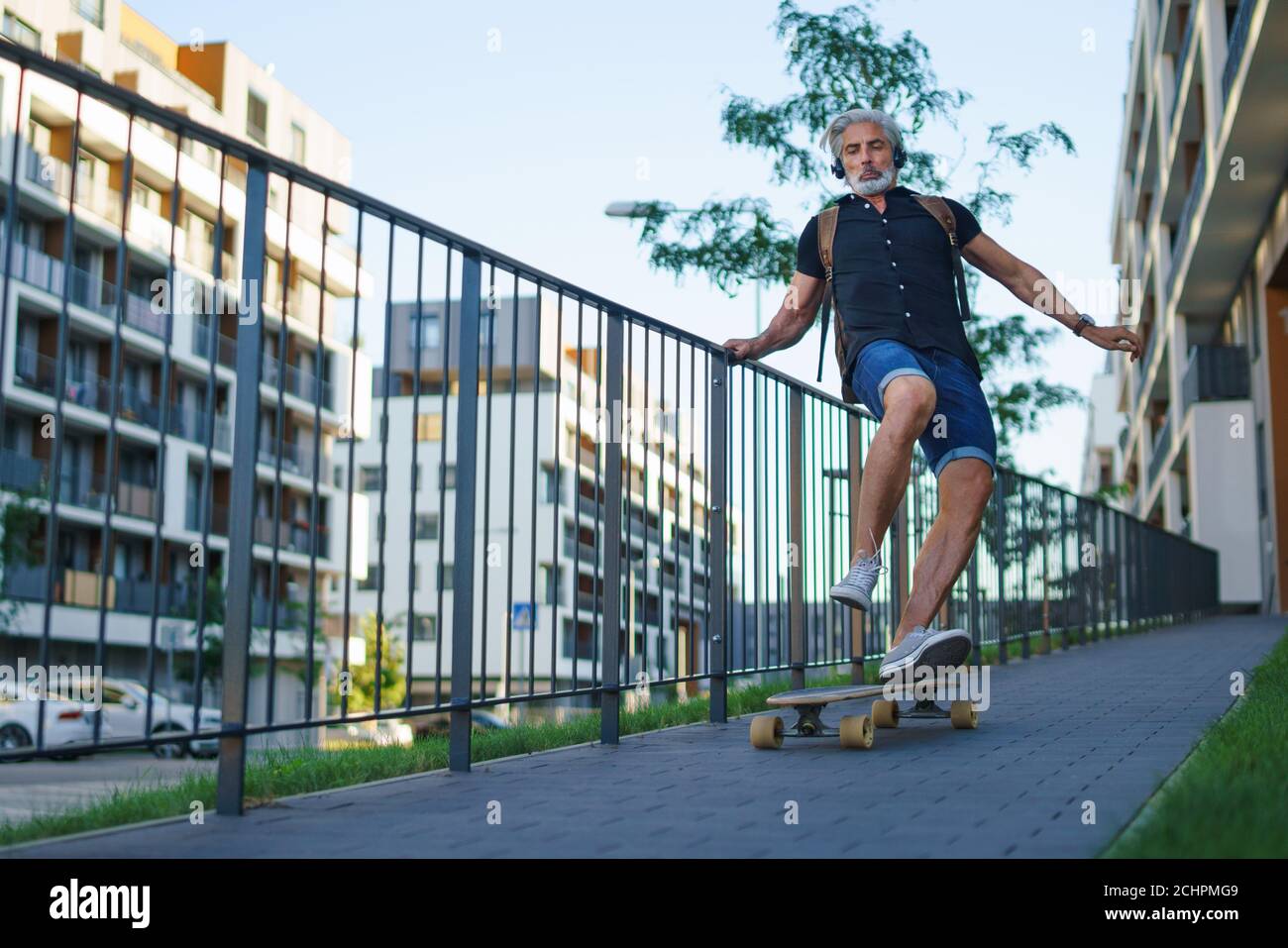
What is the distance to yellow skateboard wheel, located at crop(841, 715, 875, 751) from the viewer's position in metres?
4.74

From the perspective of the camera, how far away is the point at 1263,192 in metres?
24.4

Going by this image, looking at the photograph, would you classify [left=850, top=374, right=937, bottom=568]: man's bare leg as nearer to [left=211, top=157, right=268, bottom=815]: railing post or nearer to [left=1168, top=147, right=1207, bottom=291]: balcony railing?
[left=211, top=157, right=268, bottom=815]: railing post

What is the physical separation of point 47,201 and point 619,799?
117 feet

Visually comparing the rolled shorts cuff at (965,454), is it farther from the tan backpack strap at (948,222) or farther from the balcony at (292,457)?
the balcony at (292,457)

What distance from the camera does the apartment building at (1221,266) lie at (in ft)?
72.3

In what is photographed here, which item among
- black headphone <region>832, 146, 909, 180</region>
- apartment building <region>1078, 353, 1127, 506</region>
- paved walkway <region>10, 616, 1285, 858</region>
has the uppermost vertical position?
apartment building <region>1078, 353, 1127, 506</region>

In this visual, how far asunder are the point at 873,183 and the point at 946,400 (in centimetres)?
86

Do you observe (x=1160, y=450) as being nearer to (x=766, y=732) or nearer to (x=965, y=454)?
(x=965, y=454)

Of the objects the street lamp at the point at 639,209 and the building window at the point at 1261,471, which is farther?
the building window at the point at 1261,471

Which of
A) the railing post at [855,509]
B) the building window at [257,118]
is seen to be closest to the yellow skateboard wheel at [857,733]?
the railing post at [855,509]

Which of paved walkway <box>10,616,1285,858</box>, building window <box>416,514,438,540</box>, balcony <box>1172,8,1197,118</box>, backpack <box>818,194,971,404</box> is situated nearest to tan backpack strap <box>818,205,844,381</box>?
backpack <box>818,194,971,404</box>

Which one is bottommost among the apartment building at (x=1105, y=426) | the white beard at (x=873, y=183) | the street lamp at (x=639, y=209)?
the white beard at (x=873, y=183)

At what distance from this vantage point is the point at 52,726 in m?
3.63

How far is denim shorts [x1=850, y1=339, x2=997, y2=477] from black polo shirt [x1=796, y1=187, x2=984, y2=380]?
4cm
